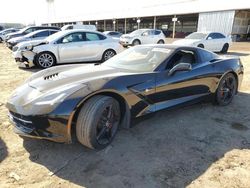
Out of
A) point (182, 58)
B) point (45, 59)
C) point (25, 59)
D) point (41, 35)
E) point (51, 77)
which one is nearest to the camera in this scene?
point (51, 77)

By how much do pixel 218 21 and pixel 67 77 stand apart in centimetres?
3021

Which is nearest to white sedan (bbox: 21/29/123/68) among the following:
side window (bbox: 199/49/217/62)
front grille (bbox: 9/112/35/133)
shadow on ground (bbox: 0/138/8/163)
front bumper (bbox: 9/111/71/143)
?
side window (bbox: 199/49/217/62)

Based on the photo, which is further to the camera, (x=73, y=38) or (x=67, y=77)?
(x=73, y=38)

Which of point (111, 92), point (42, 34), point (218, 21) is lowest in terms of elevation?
point (111, 92)

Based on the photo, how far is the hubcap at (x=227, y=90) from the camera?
16.4 feet

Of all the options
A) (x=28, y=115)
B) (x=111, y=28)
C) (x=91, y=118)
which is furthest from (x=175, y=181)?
(x=111, y=28)

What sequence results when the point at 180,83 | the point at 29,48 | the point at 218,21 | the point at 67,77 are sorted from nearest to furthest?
the point at 67,77, the point at 180,83, the point at 29,48, the point at 218,21

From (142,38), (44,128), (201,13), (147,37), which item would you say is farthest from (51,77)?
(201,13)

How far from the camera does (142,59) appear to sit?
165 inches

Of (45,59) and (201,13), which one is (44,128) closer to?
(45,59)

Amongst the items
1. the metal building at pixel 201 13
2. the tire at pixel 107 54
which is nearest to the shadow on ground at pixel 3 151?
the tire at pixel 107 54

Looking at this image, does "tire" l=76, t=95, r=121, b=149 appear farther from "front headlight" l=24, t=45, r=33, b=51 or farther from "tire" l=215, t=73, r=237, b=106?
"front headlight" l=24, t=45, r=33, b=51

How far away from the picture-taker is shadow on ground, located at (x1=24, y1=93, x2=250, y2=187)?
2715 millimetres

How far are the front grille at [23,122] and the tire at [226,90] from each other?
11.6ft
